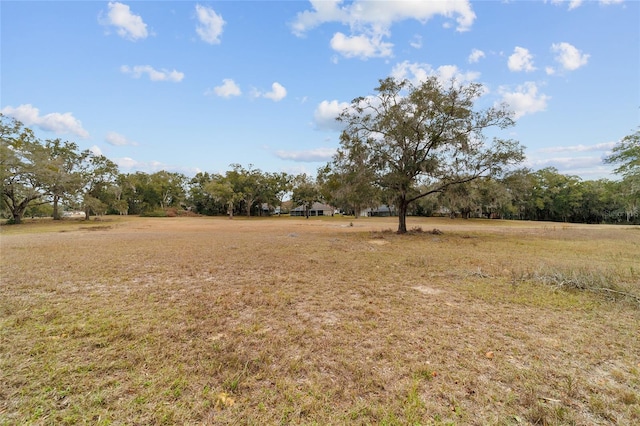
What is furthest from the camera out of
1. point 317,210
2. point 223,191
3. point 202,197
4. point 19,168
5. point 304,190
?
point 317,210

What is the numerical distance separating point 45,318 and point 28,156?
30714 millimetres

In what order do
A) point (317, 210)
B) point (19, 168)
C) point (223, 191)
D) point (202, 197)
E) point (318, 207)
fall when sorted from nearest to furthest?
point (19, 168), point (223, 191), point (202, 197), point (317, 210), point (318, 207)

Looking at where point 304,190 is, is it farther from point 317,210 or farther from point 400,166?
point 400,166

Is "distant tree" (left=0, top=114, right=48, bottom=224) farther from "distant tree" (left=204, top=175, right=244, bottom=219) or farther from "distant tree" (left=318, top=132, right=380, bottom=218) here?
"distant tree" (left=318, top=132, right=380, bottom=218)

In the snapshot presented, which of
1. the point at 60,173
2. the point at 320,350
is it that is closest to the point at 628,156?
the point at 320,350

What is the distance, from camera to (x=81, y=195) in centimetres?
3022

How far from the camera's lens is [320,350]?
3066 mm

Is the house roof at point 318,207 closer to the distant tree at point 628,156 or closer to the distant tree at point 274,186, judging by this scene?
the distant tree at point 274,186

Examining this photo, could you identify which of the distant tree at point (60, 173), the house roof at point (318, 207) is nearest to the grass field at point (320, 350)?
the distant tree at point (60, 173)

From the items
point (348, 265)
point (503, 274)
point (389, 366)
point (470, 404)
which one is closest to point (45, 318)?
point (389, 366)

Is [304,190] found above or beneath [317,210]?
above

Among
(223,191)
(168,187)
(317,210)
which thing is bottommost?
(317,210)

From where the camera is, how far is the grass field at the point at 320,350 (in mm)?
2174

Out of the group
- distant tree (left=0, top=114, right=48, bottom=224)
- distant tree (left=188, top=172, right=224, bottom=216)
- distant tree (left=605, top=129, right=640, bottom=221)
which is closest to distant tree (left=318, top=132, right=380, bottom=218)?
distant tree (left=605, top=129, right=640, bottom=221)
